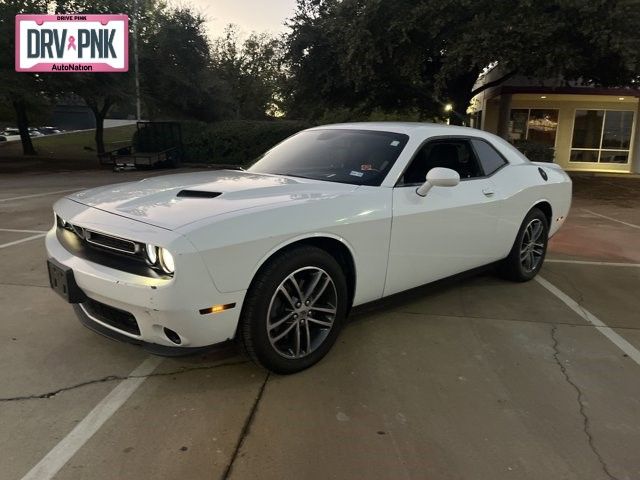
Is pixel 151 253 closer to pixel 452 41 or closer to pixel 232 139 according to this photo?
pixel 452 41

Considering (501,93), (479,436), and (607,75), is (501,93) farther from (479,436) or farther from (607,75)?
(479,436)

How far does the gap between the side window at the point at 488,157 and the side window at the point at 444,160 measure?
88mm

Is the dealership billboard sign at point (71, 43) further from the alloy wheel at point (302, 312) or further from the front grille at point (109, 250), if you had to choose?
the alloy wheel at point (302, 312)

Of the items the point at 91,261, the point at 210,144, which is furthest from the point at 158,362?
the point at 210,144

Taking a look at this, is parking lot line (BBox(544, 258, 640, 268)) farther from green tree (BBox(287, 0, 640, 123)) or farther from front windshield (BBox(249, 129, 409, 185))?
green tree (BBox(287, 0, 640, 123))

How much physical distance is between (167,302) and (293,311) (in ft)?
2.68

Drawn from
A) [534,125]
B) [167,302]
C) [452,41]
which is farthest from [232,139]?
[167,302]

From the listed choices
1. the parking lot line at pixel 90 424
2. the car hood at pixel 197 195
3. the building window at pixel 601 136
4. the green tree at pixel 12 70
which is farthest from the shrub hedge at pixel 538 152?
the parking lot line at pixel 90 424

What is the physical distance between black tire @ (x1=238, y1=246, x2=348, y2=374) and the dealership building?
66.9 ft

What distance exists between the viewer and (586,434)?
2867 millimetres

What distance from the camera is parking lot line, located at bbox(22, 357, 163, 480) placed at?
2.46m

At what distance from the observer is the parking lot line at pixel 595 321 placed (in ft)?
13.0

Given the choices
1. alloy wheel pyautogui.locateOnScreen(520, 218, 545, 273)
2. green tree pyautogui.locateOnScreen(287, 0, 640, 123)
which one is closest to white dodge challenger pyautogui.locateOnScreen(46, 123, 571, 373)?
alloy wheel pyautogui.locateOnScreen(520, 218, 545, 273)

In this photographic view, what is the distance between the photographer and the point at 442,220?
4.17 meters
